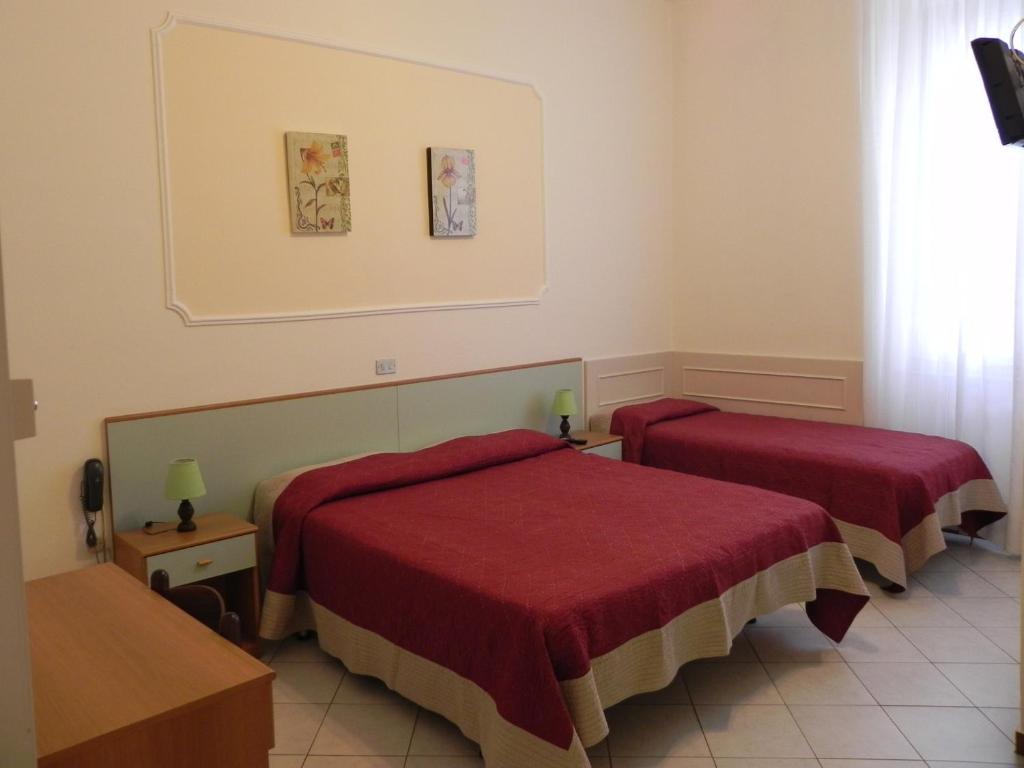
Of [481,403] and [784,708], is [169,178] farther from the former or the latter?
[784,708]

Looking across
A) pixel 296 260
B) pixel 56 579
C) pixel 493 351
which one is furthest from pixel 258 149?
pixel 56 579

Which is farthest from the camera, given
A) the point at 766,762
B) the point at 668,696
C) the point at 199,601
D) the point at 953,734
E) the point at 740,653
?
the point at 740,653

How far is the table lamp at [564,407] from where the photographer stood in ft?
13.9

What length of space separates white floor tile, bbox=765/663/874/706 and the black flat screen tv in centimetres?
170

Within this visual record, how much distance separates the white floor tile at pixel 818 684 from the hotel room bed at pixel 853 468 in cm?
70

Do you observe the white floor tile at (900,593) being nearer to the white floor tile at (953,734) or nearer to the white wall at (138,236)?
the white floor tile at (953,734)

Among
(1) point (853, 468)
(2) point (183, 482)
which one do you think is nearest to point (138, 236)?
(2) point (183, 482)

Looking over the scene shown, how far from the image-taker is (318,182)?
3.47 metres

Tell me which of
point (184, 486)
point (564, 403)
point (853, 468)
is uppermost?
point (564, 403)

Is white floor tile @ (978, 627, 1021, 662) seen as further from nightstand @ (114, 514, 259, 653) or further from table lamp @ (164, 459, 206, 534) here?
table lamp @ (164, 459, 206, 534)

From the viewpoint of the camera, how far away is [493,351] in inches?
164

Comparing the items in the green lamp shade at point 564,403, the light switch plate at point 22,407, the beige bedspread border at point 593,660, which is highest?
the light switch plate at point 22,407

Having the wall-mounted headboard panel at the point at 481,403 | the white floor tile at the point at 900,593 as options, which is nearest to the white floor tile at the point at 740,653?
the white floor tile at the point at 900,593

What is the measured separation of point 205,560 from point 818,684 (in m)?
2.02
